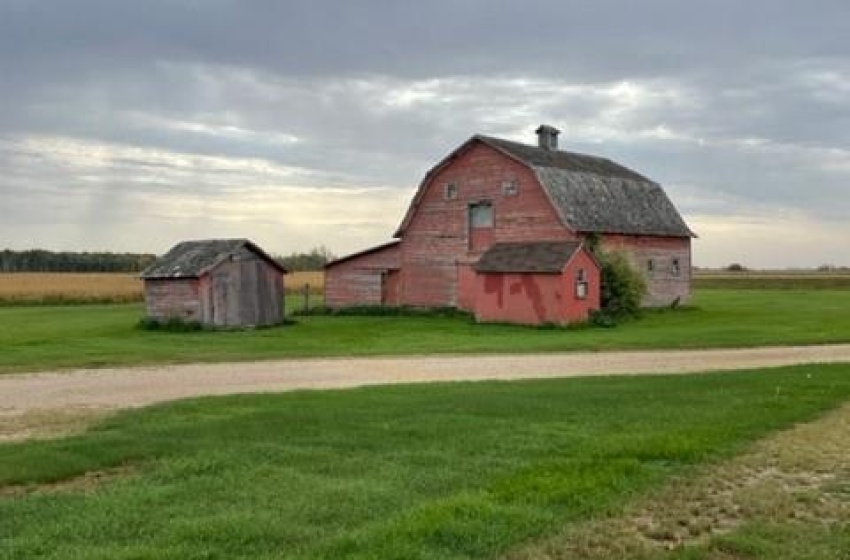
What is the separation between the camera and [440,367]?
2331cm

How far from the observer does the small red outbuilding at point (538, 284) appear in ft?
128

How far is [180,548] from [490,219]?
40069 mm

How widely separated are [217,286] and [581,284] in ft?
48.3

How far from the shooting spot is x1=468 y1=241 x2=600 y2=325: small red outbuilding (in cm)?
→ 3909

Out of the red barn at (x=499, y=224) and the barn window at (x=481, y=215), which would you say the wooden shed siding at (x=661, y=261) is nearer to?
the red barn at (x=499, y=224)

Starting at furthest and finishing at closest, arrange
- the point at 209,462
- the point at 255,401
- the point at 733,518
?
the point at 255,401
the point at 209,462
the point at 733,518

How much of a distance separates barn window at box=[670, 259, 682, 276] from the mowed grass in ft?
116

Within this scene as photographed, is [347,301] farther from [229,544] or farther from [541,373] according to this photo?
[229,544]

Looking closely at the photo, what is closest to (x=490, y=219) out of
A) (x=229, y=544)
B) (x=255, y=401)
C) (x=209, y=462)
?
(x=255, y=401)

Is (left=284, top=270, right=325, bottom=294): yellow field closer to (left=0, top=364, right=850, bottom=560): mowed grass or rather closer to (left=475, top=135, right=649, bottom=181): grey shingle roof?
(left=475, top=135, right=649, bottom=181): grey shingle roof

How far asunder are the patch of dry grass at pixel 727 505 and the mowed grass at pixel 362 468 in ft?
0.92

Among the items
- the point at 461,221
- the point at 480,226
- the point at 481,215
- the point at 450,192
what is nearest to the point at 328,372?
the point at 480,226

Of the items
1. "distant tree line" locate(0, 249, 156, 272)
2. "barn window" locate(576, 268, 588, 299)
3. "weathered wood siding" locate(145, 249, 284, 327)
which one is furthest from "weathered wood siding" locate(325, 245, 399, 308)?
"distant tree line" locate(0, 249, 156, 272)

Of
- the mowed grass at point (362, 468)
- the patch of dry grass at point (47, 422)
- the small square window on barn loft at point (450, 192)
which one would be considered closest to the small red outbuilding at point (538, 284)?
the small square window on barn loft at point (450, 192)
